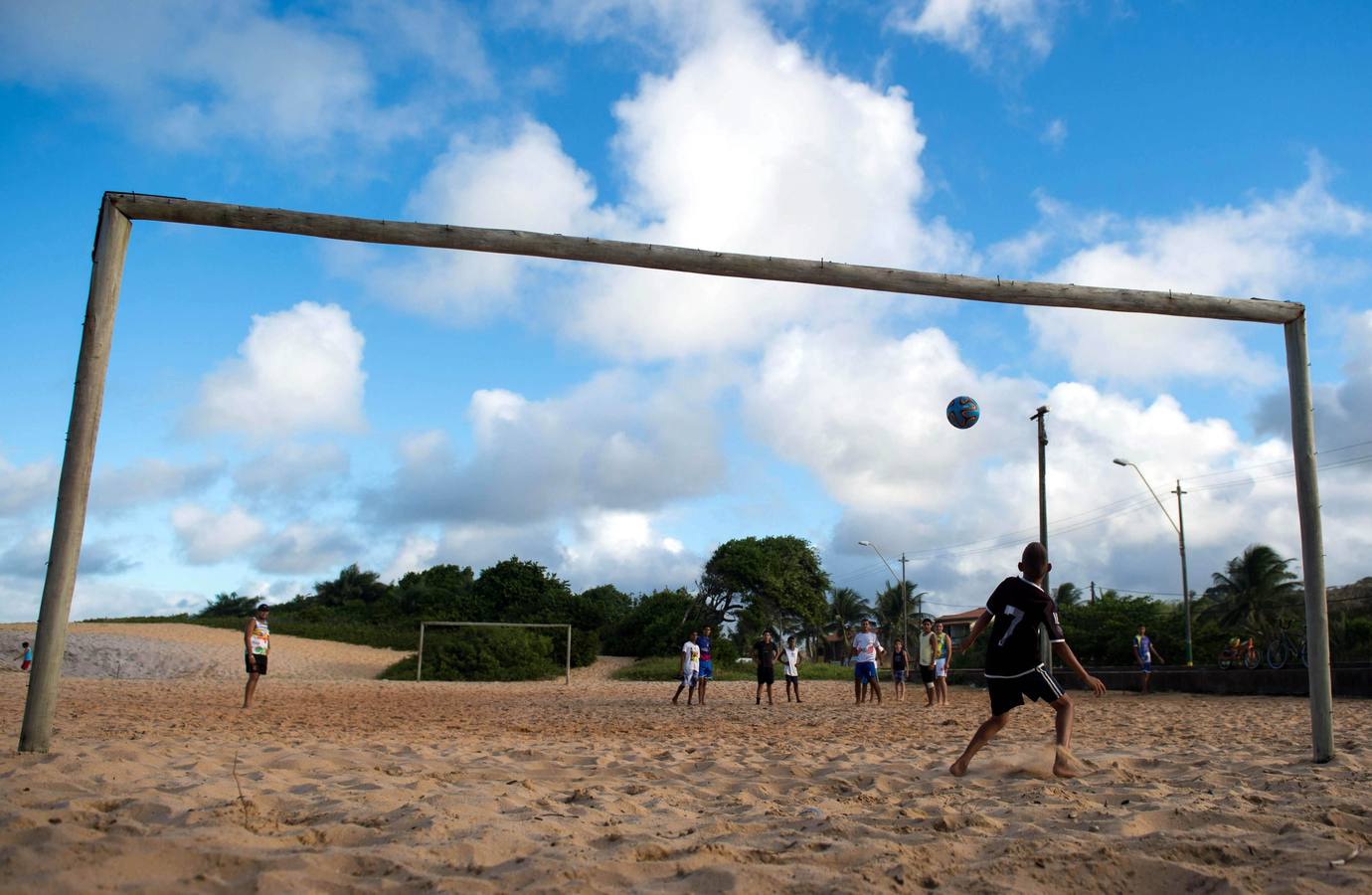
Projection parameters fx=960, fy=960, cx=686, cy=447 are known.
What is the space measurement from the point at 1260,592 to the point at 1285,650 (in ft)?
95.8

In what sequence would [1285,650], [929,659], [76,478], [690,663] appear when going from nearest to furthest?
[76,478], [929,659], [690,663], [1285,650]

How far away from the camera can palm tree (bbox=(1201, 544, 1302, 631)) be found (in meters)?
45.6

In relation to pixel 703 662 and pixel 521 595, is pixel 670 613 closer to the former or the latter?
pixel 521 595

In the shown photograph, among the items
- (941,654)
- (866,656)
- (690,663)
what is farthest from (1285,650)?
(690,663)

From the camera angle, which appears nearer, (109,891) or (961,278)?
(109,891)

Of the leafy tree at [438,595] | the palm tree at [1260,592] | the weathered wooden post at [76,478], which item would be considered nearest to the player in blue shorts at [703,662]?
the weathered wooden post at [76,478]

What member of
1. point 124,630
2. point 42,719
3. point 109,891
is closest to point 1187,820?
point 109,891

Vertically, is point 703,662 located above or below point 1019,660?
below

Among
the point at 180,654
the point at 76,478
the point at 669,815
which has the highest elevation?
the point at 76,478

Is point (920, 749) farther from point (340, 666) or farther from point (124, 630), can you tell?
point (124, 630)

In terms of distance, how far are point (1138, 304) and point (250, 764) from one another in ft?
25.3

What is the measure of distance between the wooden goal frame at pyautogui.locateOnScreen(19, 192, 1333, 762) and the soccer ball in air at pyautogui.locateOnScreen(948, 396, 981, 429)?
5.96 metres

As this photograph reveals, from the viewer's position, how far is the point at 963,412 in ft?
47.0

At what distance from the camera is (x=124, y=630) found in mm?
37688
